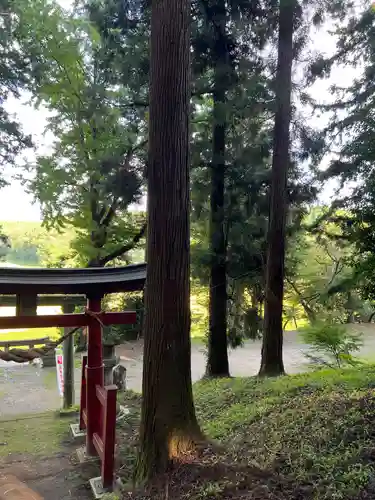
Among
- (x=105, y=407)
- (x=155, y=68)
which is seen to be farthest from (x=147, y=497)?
(x=155, y=68)

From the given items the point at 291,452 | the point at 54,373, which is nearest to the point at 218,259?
the point at 291,452

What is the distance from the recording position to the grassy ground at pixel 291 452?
251 centimetres

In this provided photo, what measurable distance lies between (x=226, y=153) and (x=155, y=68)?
4297 mm

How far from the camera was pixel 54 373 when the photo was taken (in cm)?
1298

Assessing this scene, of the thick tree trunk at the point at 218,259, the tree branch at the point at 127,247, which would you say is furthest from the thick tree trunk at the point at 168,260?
the tree branch at the point at 127,247

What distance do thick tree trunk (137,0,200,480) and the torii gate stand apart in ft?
3.11

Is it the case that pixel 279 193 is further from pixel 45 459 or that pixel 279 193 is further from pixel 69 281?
pixel 45 459

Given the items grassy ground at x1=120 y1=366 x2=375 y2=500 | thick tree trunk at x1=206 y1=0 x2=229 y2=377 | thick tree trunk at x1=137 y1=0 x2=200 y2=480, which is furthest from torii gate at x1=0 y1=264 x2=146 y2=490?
thick tree trunk at x1=206 y1=0 x2=229 y2=377

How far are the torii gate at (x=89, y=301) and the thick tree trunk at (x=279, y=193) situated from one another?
256 centimetres

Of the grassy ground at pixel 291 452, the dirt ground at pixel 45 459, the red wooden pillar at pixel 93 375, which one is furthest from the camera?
the red wooden pillar at pixel 93 375

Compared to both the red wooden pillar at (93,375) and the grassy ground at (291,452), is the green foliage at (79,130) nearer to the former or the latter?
the red wooden pillar at (93,375)

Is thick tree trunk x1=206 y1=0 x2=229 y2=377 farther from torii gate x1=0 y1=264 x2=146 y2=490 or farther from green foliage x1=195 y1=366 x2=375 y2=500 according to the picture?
torii gate x1=0 y1=264 x2=146 y2=490

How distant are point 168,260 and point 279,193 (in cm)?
380

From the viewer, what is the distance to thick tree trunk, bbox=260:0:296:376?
638 cm
